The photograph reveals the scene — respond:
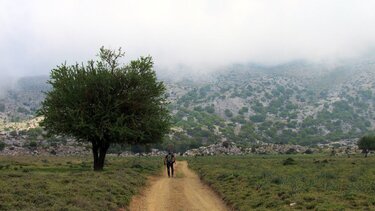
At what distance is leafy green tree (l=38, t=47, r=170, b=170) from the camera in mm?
48188

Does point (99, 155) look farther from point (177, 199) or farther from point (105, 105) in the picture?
point (177, 199)

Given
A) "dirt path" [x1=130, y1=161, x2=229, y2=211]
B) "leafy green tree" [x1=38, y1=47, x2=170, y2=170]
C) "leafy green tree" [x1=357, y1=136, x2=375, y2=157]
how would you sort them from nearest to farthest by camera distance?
"dirt path" [x1=130, y1=161, x2=229, y2=211] → "leafy green tree" [x1=38, y1=47, x2=170, y2=170] → "leafy green tree" [x1=357, y1=136, x2=375, y2=157]

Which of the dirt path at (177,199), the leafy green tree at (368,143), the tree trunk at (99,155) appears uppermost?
the leafy green tree at (368,143)

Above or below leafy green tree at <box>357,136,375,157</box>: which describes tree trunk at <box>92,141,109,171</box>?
below

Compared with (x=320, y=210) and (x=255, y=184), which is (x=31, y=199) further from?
(x=255, y=184)

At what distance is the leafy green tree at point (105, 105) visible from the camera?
158ft

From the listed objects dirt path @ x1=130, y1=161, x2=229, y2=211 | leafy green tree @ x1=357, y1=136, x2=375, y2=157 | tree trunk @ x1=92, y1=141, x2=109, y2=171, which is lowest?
dirt path @ x1=130, y1=161, x2=229, y2=211

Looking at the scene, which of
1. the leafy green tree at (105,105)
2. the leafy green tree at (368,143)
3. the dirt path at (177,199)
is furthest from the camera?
the leafy green tree at (368,143)

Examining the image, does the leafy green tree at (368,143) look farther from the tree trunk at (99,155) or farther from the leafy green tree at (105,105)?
the tree trunk at (99,155)

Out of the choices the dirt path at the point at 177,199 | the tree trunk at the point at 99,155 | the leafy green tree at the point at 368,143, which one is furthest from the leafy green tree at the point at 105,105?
the leafy green tree at the point at 368,143

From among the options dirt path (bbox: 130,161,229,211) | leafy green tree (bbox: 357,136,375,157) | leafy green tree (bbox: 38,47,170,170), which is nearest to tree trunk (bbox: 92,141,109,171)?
leafy green tree (bbox: 38,47,170,170)

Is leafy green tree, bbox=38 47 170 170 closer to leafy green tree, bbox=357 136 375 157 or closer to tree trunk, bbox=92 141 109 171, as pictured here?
tree trunk, bbox=92 141 109 171

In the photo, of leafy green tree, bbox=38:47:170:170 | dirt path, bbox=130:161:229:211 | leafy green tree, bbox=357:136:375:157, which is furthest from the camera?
leafy green tree, bbox=357:136:375:157

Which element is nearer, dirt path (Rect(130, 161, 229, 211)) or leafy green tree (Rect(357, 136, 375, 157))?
dirt path (Rect(130, 161, 229, 211))
